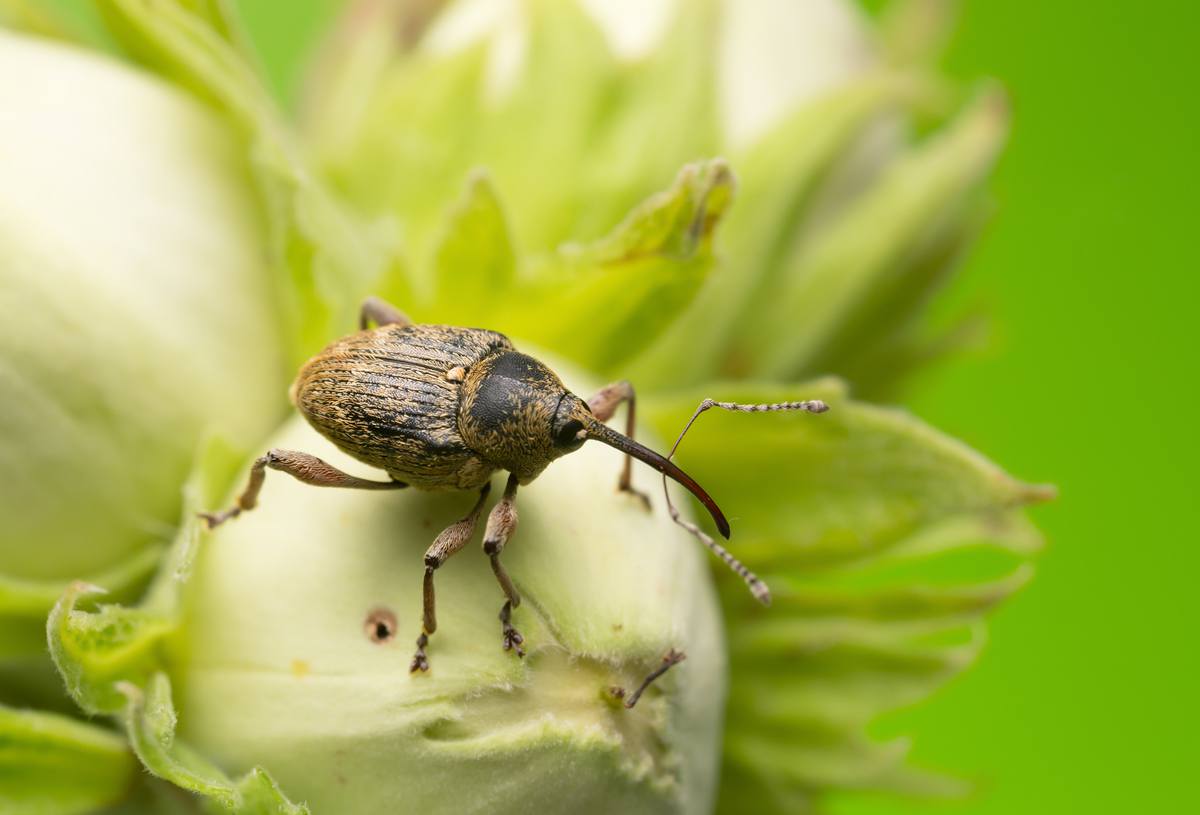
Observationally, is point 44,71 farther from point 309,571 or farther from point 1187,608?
point 1187,608

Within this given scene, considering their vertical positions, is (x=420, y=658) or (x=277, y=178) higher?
(x=277, y=178)

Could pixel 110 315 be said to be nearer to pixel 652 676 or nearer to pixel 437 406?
pixel 437 406

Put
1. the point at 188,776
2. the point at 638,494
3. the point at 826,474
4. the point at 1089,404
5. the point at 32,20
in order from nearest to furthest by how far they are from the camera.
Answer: the point at 188,776 → the point at 638,494 → the point at 826,474 → the point at 32,20 → the point at 1089,404

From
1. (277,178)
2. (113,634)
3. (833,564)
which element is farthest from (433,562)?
(833,564)

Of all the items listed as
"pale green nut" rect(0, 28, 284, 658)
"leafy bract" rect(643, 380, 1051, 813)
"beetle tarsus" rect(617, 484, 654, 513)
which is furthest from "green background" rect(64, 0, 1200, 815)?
"beetle tarsus" rect(617, 484, 654, 513)

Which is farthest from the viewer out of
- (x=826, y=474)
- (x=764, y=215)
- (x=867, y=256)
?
(x=867, y=256)

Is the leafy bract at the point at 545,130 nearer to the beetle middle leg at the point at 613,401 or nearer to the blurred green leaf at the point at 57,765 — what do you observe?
the beetle middle leg at the point at 613,401

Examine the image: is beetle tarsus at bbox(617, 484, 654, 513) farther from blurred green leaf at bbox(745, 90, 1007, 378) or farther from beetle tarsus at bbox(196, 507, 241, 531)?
blurred green leaf at bbox(745, 90, 1007, 378)

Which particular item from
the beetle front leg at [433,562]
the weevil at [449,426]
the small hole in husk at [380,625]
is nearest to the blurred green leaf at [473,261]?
the weevil at [449,426]
